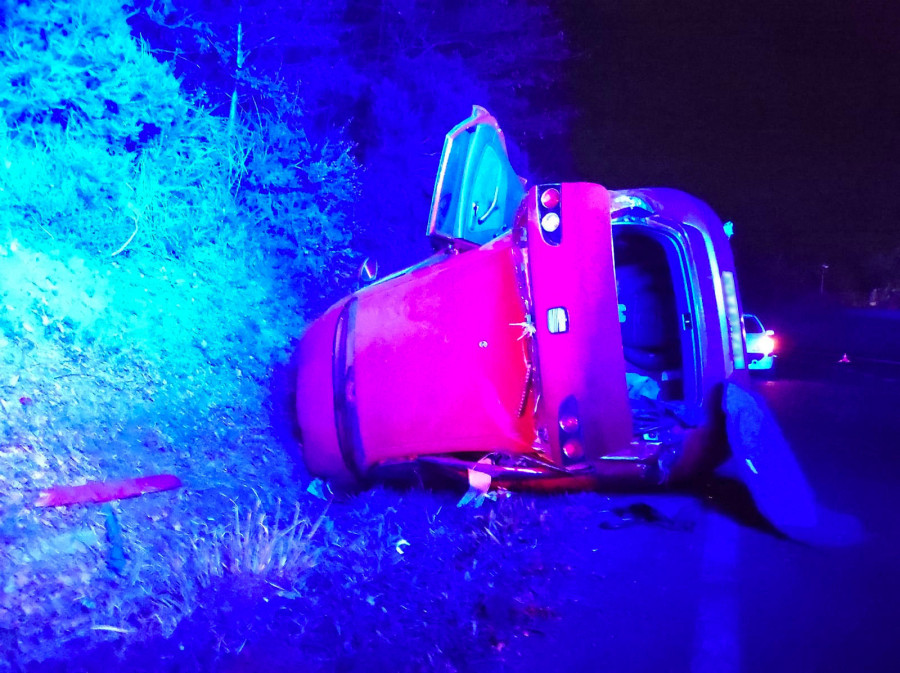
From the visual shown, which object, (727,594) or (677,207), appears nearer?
(727,594)

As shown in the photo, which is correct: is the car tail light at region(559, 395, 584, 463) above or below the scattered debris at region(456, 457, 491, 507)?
above

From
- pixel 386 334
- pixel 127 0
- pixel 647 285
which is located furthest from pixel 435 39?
pixel 386 334

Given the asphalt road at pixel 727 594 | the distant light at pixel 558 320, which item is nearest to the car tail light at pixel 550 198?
the distant light at pixel 558 320

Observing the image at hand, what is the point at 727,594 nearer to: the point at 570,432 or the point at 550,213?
the point at 570,432

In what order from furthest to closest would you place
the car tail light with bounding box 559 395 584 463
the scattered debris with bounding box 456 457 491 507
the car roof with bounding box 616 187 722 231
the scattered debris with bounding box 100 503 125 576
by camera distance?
the car roof with bounding box 616 187 722 231
the scattered debris with bounding box 456 457 491 507
the car tail light with bounding box 559 395 584 463
the scattered debris with bounding box 100 503 125 576

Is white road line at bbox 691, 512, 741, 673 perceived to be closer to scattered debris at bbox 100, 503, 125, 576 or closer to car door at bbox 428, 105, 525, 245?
car door at bbox 428, 105, 525, 245

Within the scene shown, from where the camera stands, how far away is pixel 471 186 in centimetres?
460

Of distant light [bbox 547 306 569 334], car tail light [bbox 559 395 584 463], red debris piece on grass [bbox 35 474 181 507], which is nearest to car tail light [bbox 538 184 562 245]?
distant light [bbox 547 306 569 334]

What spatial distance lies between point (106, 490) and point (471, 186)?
2.85 metres

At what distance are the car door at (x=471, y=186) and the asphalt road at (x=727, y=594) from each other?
6.94 feet

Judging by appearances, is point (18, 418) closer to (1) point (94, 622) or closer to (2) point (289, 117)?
(1) point (94, 622)

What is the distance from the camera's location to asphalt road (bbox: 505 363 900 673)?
306 cm

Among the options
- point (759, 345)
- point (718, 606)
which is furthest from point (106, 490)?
point (759, 345)

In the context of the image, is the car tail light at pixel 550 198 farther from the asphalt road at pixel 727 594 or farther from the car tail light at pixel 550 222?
the asphalt road at pixel 727 594
